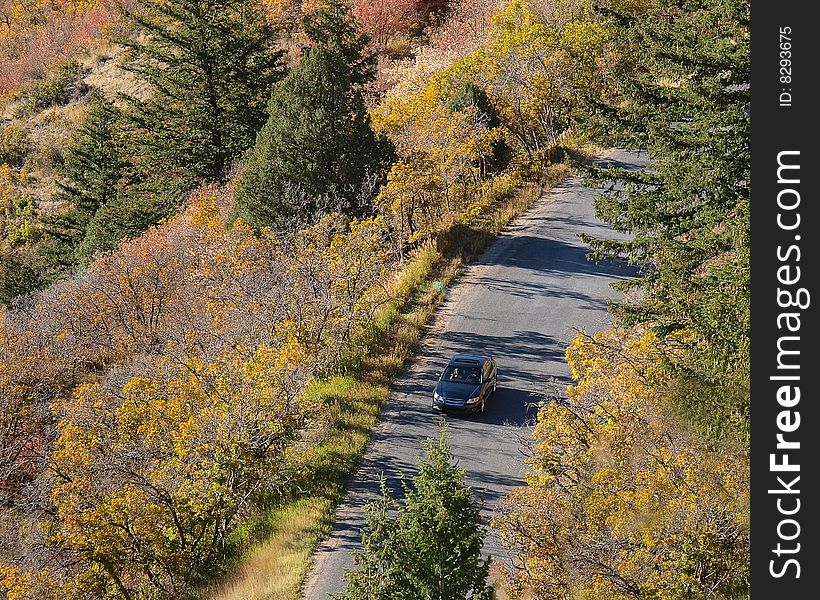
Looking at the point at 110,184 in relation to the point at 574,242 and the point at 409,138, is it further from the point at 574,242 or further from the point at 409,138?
the point at 574,242

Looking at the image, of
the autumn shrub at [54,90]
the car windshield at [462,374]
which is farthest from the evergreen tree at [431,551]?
the autumn shrub at [54,90]

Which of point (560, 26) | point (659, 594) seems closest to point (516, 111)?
point (560, 26)

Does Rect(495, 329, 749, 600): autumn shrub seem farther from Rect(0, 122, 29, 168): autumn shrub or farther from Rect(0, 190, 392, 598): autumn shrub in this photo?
Rect(0, 122, 29, 168): autumn shrub

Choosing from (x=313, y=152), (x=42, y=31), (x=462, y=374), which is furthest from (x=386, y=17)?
(x=462, y=374)

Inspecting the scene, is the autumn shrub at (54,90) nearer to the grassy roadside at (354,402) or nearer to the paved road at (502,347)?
the grassy roadside at (354,402)

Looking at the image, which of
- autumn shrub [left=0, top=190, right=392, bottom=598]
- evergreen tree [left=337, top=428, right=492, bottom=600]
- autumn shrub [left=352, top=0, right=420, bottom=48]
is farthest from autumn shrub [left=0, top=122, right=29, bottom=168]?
evergreen tree [left=337, top=428, right=492, bottom=600]
